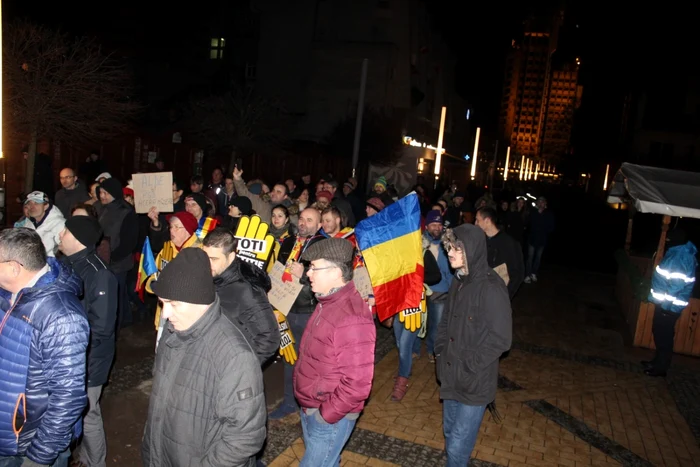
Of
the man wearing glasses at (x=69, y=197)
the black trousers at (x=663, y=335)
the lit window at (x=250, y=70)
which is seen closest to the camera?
the black trousers at (x=663, y=335)

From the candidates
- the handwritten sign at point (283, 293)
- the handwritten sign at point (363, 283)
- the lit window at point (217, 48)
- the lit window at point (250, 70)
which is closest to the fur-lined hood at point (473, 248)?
the handwritten sign at point (363, 283)

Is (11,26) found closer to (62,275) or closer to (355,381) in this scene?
(62,275)

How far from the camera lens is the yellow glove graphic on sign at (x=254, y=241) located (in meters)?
5.59

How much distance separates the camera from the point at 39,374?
9.96 feet

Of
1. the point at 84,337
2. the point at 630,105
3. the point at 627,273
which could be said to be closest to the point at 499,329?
the point at 84,337

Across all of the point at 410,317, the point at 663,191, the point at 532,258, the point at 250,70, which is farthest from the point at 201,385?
the point at 250,70

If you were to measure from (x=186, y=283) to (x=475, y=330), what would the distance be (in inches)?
91.5

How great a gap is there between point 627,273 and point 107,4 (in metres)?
29.1

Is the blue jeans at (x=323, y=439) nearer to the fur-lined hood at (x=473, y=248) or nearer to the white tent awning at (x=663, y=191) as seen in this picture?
the fur-lined hood at (x=473, y=248)

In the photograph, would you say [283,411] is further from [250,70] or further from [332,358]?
[250,70]

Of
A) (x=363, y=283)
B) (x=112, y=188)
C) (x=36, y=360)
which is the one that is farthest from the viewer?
(x=112, y=188)

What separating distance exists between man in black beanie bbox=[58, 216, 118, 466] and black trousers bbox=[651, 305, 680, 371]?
7.22 m

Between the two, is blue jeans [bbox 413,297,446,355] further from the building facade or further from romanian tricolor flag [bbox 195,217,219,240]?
the building facade

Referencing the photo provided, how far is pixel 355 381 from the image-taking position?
10.7 ft
